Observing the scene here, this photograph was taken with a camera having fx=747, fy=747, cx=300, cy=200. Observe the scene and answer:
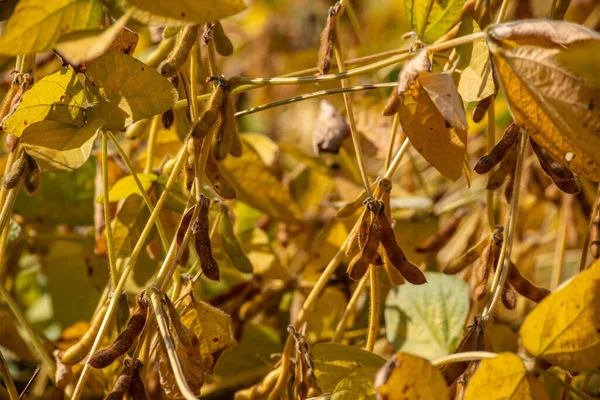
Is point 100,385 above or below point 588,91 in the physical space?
below

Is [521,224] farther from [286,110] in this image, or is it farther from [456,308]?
[286,110]

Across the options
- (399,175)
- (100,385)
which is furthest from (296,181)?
(100,385)

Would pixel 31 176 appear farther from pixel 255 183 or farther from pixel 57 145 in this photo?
pixel 255 183

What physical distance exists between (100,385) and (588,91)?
0.60 metres

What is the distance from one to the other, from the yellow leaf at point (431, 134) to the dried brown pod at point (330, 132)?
1.03ft

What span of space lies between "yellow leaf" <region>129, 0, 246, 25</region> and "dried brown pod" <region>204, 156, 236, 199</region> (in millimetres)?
181

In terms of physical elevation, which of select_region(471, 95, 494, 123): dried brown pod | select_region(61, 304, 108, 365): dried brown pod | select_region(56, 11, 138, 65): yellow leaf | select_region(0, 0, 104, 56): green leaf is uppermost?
select_region(0, 0, 104, 56): green leaf

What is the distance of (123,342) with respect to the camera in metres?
0.58

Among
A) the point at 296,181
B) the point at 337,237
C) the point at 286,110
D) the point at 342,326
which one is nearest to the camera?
the point at 342,326

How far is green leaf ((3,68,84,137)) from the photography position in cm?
64

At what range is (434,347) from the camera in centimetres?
87

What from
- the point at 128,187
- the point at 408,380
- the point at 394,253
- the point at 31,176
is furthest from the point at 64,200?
the point at 408,380

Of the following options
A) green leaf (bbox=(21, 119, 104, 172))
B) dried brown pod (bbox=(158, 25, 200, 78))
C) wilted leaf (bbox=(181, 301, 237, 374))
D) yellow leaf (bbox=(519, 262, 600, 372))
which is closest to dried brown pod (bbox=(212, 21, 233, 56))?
dried brown pod (bbox=(158, 25, 200, 78))

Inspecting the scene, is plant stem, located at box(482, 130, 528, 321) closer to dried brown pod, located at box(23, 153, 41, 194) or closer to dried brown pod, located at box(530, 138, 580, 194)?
dried brown pod, located at box(530, 138, 580, 194)
